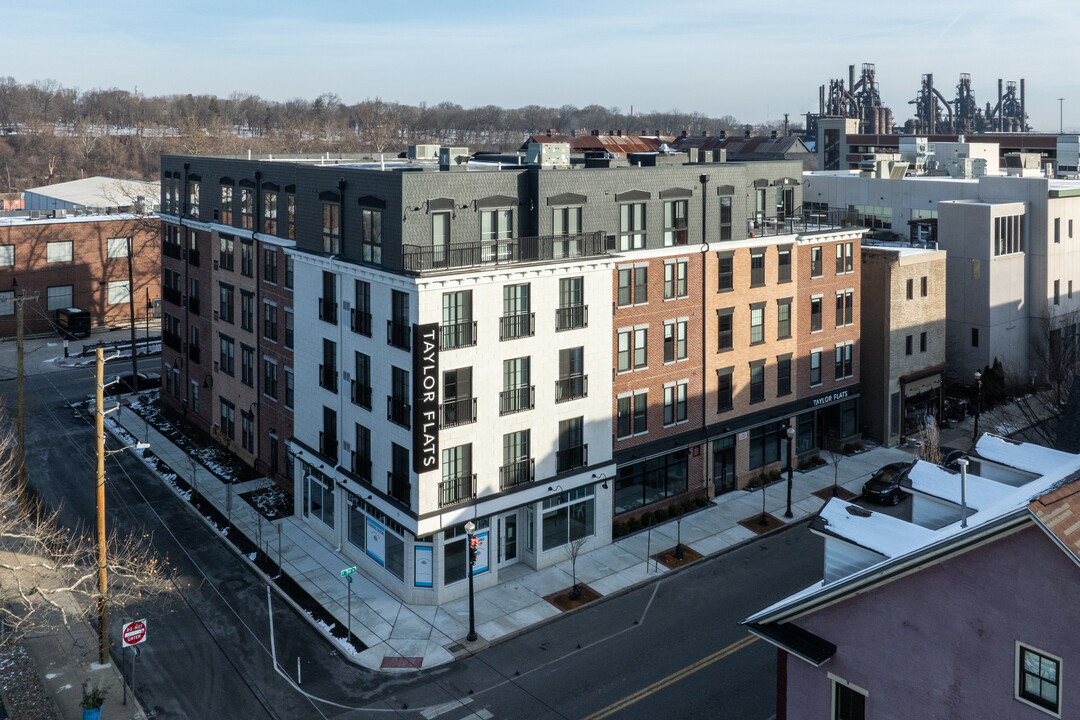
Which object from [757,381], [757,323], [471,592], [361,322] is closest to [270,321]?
[361,322]

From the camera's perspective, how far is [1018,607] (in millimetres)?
15461

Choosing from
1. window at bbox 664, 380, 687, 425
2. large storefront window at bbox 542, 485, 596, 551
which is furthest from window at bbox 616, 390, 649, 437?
large storefront window at bbox 542, 485, 596, 551

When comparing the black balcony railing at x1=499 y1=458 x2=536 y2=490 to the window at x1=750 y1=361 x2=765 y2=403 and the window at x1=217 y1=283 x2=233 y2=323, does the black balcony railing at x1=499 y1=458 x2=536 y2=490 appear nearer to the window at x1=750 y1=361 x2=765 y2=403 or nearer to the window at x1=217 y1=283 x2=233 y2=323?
the window at x1=750 y1=361 x2=765 y2=403

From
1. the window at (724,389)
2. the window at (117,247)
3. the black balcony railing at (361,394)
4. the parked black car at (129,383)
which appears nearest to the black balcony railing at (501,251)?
the black balcony railing at (361,394)

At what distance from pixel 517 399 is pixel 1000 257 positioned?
37.4 m

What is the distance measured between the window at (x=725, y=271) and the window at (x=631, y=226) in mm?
4536

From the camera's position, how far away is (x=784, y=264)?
4653 cm

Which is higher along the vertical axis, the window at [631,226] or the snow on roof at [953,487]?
the window at [631,226]

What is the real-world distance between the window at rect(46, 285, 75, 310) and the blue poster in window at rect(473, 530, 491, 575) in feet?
187

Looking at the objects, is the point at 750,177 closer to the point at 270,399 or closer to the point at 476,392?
the point at 476,392

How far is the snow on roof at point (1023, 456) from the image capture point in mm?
20375

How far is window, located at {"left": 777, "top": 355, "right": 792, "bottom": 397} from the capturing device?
155ft

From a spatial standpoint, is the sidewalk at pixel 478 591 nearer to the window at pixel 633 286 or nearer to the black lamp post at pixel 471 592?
the black lamp post at pixel 471 592

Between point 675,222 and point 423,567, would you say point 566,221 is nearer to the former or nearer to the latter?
point 675,222
